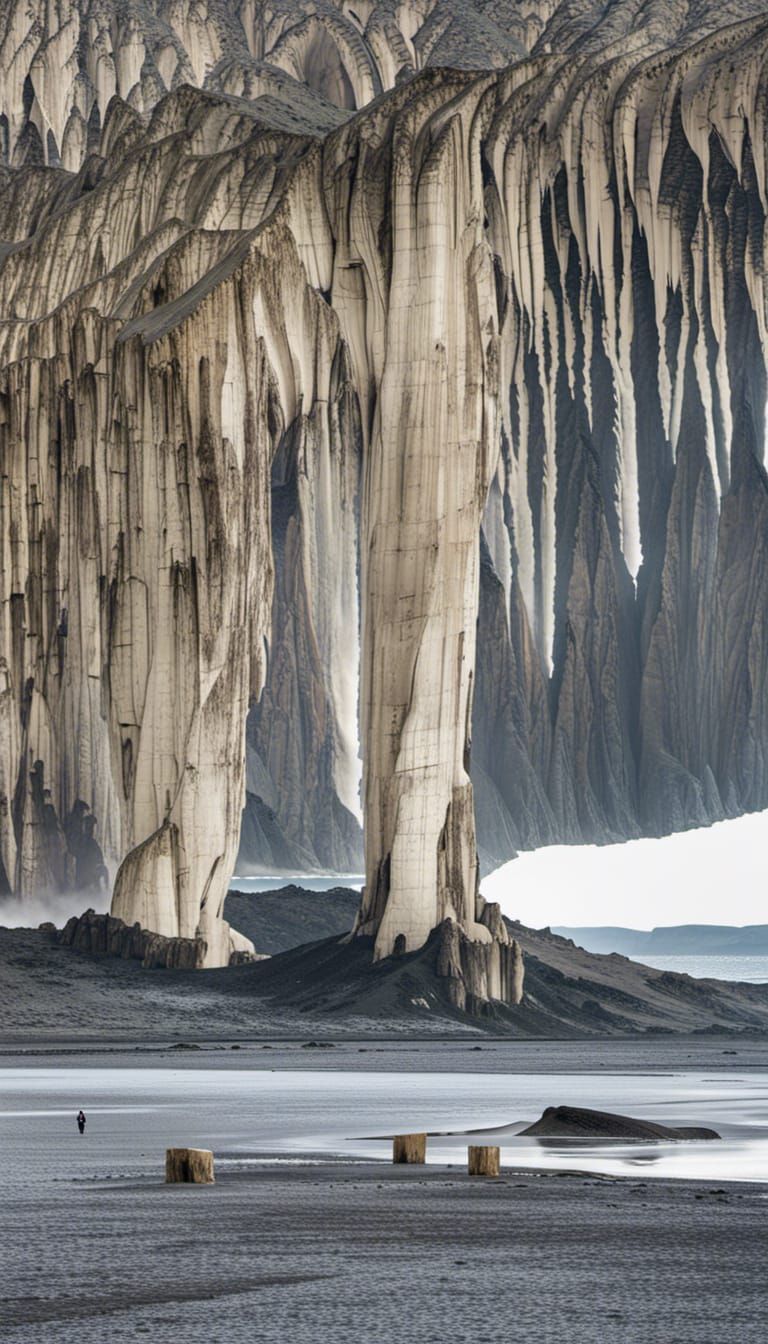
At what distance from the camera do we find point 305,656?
336 ft

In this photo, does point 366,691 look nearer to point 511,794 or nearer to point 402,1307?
point 511,794

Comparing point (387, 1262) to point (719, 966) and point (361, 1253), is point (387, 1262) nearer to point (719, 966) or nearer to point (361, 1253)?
point (361, 1253)

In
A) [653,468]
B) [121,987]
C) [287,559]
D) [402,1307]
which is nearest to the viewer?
[402,1307]

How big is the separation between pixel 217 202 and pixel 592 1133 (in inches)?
1899

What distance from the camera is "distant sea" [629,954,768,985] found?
125294 mm

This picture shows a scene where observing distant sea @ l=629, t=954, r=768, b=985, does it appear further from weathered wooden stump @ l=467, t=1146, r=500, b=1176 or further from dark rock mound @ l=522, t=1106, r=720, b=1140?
weathered wooden stump @ l=467, t=1146, r=500, b=1176

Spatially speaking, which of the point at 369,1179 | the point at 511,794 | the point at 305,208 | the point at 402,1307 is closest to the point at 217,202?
the point at 305,208

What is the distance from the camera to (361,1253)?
44.3 feet

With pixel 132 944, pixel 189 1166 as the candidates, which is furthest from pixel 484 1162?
pixel 132 944

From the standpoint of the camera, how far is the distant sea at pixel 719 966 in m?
125

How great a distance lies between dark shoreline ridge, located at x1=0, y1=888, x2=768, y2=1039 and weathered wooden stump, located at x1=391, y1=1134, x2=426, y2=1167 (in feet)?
93.8

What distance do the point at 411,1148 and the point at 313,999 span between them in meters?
33.0

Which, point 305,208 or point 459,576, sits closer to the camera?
point 459,576

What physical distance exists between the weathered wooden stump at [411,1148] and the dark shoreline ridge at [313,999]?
2860 centimetres
